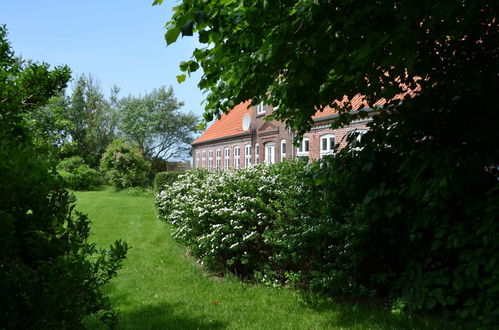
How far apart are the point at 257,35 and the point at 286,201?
3190mm

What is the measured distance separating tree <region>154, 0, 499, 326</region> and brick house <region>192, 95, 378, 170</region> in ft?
30.8

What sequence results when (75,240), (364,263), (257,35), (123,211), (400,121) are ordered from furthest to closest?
(123,211)
(364,263)
(400,121)
(257,35)
(75,240)

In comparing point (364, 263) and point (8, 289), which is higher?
point (8, 289)

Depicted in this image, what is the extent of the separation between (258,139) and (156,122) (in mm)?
26176

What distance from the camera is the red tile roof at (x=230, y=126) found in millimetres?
29453

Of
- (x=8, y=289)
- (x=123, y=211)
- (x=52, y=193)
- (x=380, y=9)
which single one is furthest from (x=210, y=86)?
(x=123, y=211)

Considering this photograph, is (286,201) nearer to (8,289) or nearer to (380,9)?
(380,9)

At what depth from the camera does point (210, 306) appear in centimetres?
541

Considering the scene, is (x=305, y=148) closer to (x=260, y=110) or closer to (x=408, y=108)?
(x=260, y=110)

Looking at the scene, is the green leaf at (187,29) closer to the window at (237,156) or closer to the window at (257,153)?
the window at (257,153)

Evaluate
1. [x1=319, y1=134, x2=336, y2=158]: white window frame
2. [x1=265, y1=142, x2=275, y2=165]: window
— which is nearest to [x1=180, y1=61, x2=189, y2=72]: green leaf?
[x1=319, y1=134, x2=336, y2=158]: white window frame

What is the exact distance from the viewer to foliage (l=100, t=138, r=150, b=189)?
28.8m

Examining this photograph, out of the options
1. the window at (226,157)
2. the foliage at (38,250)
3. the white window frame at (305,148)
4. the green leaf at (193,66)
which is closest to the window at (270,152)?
the white window frame at (305,148)

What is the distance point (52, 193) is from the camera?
2.64m
